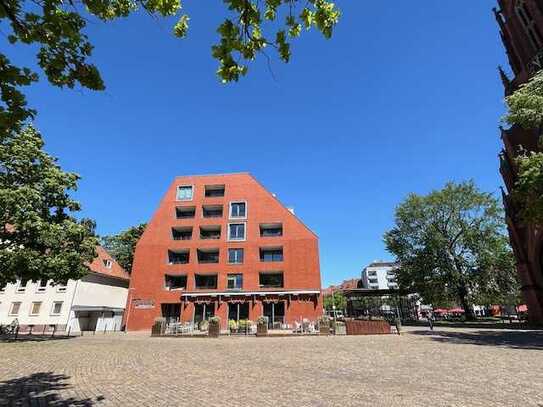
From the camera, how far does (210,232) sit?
1658 inches

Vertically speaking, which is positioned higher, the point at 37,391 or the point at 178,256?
the point at 178,256

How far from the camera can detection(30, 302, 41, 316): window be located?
33844 mm

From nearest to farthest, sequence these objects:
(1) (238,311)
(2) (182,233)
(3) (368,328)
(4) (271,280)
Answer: (3) (368,328), (1) (238,311), (4) (271,280), (2) (182,233)

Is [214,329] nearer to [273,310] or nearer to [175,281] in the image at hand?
[273,310]

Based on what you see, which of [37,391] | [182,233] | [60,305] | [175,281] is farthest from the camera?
[182,233]

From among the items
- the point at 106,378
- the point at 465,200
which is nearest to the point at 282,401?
the point at 106,378

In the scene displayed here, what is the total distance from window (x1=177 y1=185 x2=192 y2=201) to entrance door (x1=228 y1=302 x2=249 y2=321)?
49.8 feet

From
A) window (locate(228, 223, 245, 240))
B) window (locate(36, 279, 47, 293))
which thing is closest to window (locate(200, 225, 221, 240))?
window (locate(228, 223, 245, 240))

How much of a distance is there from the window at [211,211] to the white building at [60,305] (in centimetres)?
1398

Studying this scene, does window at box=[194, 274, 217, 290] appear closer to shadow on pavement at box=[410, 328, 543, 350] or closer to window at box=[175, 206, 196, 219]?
window at box=[175, 206, 196, 219]

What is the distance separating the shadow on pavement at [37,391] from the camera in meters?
6.65

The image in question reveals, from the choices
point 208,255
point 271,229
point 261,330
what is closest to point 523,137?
point 271,229

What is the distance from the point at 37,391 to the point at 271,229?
33.3 meters

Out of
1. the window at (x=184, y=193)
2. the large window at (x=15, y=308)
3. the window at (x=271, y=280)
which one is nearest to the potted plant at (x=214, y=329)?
the window at (x=271, y=280)
